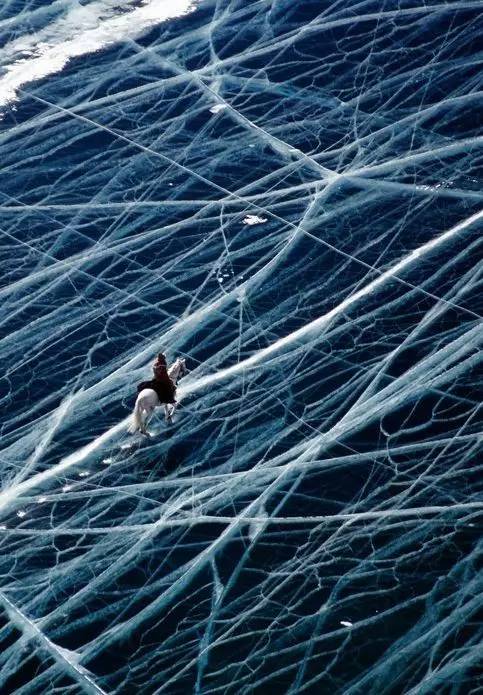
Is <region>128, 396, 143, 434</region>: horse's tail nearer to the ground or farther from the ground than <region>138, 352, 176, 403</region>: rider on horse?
nearer to the ground

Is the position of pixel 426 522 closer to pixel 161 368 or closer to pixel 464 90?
pixel 161 368

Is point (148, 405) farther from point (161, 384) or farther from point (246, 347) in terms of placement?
point (246, 347)

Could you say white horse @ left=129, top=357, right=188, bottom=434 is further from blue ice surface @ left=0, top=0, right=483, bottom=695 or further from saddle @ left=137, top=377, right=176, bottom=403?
blue ice surface @ left=0, top=0, right=483, bottom=695

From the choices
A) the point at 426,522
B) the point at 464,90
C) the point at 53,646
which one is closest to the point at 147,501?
the point at 53,646

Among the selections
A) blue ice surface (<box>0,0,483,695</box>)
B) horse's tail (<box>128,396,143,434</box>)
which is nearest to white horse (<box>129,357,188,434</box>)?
horse's tail (<box>128,396,143,434</box>)

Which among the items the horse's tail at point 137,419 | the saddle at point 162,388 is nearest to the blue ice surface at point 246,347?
the horse's tail at point 137,419

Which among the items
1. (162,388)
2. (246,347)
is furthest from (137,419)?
(246,347)

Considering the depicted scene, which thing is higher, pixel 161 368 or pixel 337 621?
pixel 161 368

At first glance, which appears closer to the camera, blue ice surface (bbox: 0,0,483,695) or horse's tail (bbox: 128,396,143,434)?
blue ice surface (bbox: 0,0,483,695)
